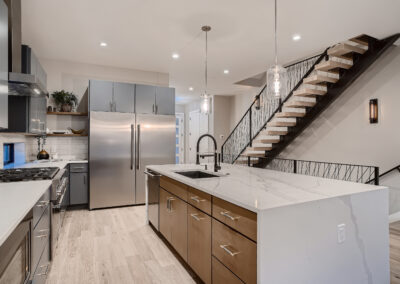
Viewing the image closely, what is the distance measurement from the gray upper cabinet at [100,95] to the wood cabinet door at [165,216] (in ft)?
7.45

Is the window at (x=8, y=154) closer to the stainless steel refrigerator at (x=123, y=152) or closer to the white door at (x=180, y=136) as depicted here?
the stainless steel refrigerator at (x=123, y=152)

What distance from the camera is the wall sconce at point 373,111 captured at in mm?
4290

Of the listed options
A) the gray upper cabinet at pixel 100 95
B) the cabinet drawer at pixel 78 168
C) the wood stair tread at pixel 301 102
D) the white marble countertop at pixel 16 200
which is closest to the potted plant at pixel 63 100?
the gray upper cabinet at pixel 100 95

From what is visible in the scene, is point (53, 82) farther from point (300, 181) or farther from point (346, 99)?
point (346, 99)

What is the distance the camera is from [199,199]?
2023mm

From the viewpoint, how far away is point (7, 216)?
1.18 m

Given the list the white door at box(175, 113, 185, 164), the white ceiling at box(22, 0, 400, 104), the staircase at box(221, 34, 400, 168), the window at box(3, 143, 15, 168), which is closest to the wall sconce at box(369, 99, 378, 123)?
the staircase at box(221, 34, 400, 168)

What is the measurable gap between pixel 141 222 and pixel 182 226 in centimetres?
160

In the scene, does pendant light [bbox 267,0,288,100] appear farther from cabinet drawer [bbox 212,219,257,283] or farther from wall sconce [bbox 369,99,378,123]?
wall sconce [bbox 369,99,378,123]

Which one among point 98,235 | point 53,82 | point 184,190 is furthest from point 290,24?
point 53,82

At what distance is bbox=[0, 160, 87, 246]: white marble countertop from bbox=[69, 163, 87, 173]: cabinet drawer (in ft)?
7.39

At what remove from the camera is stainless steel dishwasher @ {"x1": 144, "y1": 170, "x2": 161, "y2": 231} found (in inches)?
124

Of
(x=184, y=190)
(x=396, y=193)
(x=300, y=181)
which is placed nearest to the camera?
(x=300, y=181)

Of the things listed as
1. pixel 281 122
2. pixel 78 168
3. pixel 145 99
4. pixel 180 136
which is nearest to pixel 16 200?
pixel 78 168
